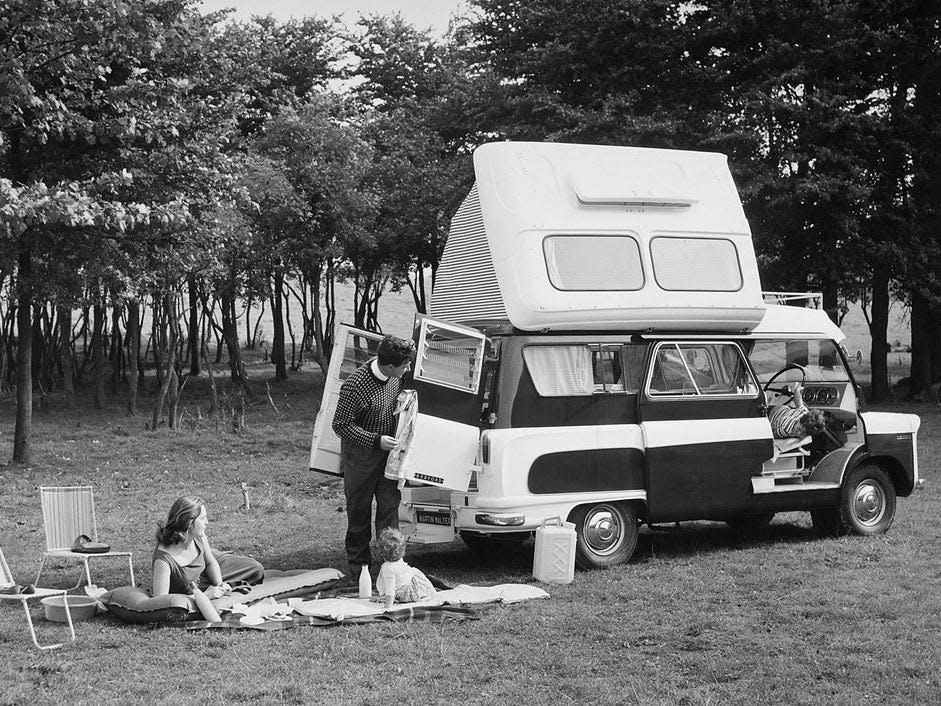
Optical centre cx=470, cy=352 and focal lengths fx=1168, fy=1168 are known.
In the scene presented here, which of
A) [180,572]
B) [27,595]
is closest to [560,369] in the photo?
[180,572]

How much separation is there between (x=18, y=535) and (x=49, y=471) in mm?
6281

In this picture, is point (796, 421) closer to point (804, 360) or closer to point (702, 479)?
point (804, 360)

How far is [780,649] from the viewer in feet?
24.1

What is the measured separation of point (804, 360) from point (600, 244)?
2952 mm

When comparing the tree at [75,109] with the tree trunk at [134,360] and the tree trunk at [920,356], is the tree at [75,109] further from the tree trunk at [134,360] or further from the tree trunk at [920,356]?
the tree trunk at [920,356]

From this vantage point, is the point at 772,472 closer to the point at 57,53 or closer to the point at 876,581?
the point at 876,581

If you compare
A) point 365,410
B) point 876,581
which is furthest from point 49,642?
point 876,581

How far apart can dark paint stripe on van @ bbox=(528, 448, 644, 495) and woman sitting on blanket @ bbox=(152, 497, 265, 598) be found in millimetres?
2758

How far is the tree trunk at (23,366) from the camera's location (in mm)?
18375

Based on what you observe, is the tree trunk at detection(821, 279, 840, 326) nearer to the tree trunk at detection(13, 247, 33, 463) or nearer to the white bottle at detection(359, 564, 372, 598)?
the tree trunk at detection(13, 247, 33, 463)

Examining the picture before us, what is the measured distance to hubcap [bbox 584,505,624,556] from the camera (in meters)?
10.2

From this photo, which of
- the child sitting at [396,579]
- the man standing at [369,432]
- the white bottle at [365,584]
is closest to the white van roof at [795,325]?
the man standing at [369,432]

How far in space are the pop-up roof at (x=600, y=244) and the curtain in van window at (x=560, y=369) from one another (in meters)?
0.27

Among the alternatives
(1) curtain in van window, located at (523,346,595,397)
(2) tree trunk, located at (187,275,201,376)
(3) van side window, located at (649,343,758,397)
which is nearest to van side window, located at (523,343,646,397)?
(1) curtain in van window, located at (523,346,595,397)
